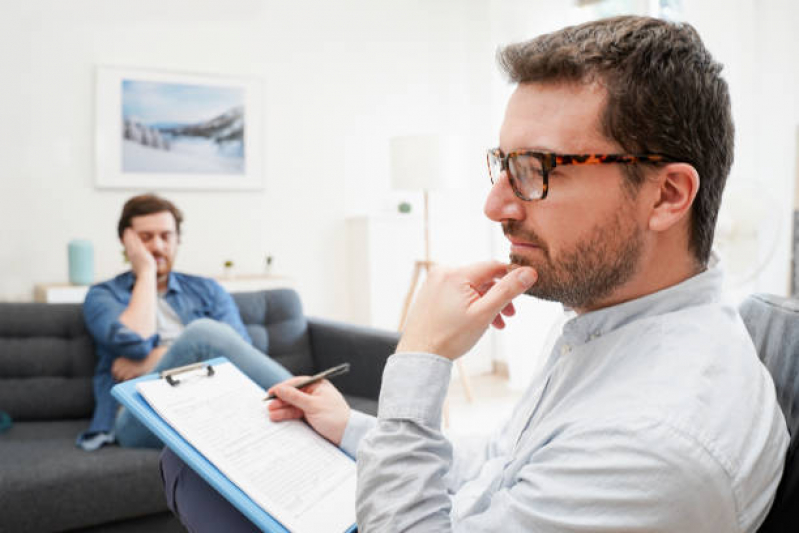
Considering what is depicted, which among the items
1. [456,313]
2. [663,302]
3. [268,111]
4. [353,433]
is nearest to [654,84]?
[663,302]

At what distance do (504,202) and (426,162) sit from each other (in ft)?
9.89

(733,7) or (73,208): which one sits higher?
(733,7)

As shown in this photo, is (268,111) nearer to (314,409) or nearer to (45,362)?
(45,362)

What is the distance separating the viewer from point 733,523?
0.67 meters

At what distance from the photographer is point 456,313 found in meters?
0.86

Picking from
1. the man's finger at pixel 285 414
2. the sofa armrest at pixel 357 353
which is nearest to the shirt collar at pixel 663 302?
the man's finger at pixel 285 414

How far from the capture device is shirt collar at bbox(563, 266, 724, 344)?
83cm

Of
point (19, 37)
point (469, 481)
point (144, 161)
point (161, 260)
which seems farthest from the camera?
point (144, 161)

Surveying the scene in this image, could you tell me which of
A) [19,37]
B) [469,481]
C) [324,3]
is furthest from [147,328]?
[324,3]

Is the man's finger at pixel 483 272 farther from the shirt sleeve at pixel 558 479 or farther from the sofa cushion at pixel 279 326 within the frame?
the sofa cushion at pixel 279 326

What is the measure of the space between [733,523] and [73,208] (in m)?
3.75

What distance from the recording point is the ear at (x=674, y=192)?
31.6 inches

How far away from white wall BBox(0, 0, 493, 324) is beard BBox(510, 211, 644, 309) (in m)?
3.38

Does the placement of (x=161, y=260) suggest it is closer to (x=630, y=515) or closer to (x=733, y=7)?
(x=630, y=515)
